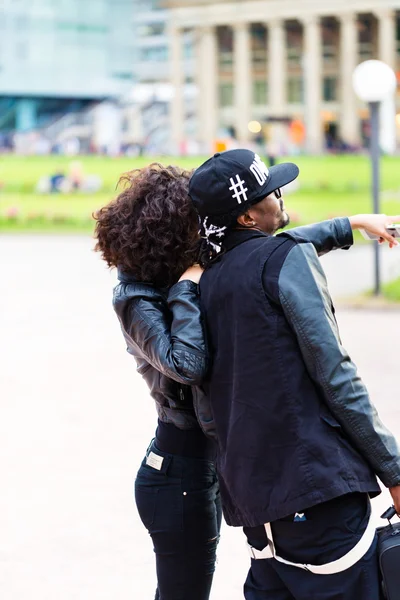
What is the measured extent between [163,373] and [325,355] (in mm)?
561

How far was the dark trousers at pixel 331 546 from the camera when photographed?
2562mm

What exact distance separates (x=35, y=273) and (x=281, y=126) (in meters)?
71.8

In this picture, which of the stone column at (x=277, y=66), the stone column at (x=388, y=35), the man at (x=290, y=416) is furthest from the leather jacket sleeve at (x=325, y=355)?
the stone column at (x=277, y=66)

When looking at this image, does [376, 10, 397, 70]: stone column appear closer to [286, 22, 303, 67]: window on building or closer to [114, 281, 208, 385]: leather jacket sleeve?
[286, 22, 303, 67]: window on building

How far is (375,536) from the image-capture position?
104 inches

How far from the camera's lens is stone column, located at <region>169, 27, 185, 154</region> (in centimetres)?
11244

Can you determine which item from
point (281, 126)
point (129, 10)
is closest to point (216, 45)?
point (129, 10)

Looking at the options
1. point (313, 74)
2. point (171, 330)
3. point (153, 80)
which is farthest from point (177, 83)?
point (171, 330)

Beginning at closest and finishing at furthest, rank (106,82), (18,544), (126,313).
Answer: (126,313) → (18,544) → (106,82)

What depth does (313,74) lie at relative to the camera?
103750mm

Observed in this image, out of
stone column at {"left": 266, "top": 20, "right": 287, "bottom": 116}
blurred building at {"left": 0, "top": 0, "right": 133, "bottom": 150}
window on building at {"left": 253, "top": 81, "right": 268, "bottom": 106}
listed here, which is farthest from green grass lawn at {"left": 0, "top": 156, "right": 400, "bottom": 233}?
window on building at {"left": 253, "top": 81, "right": 268, "bottom": 106}

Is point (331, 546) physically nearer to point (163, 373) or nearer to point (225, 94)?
point (163, 373)

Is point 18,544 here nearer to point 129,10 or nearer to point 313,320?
point 313,320

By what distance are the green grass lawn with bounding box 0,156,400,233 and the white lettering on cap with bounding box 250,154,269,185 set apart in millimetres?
24693
